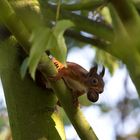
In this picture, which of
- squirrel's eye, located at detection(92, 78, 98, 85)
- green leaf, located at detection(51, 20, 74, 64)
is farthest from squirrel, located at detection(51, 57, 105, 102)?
green leaf, located at detection(51, 20, 74, 64)

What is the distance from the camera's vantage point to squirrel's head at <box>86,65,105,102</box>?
74cm

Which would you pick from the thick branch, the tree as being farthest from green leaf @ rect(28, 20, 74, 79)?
the thick branch

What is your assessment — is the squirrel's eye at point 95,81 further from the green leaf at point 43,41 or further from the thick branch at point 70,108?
the green leaf at point 43,41

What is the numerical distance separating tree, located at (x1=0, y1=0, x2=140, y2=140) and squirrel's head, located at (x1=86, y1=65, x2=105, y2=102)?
0.12 ft

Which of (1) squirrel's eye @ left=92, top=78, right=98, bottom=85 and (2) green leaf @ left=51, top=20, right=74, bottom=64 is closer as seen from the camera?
(2) green leaf @ left=51, top=20, right=74, bottom=64

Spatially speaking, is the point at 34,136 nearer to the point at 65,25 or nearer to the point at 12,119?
the point at 12,119

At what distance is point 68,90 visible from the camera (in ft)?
2.31

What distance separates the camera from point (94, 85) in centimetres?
74

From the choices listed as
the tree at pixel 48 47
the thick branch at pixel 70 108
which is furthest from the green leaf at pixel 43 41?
the thick branch at pixel 70 108

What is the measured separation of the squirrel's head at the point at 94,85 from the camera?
740mm

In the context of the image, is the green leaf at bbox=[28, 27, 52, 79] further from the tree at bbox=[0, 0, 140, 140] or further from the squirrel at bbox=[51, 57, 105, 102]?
the squirrel at bbox=[51, 57, 105, 102]

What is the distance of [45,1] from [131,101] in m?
0.33

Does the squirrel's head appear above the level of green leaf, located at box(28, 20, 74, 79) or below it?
below

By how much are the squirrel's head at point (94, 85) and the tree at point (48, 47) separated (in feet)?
0.12
